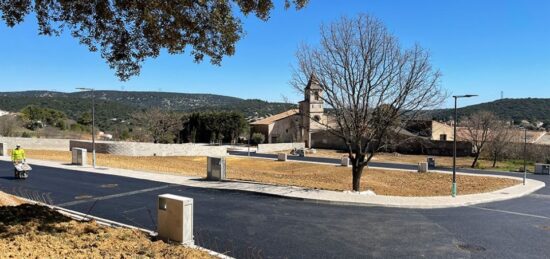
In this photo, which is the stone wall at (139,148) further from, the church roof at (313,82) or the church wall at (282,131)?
the church wall at (282,131)

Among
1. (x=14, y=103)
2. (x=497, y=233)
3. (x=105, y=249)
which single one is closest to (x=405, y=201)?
(x=497, y=233)

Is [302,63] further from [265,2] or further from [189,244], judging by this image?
[189,244]

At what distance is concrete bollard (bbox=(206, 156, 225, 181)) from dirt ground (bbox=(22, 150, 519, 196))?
12.9 feet

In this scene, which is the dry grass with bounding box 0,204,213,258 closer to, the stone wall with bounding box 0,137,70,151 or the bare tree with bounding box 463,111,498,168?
the stone wall with bounding box 0,137,70,151

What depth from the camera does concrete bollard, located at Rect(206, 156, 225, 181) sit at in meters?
20.8

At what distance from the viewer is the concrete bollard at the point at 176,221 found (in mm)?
8734

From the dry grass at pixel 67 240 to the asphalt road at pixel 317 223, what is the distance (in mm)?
1867

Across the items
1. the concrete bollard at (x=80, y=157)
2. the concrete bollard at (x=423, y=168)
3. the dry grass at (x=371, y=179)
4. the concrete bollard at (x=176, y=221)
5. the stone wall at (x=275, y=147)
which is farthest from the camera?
the stone wall at (x=275, y=147)

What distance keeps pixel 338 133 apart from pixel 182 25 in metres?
14.4

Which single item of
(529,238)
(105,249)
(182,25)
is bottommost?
(529,238)

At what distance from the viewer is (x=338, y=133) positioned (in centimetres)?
2247

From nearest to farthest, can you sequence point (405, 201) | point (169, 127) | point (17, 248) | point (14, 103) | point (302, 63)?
point (17, 248) → point (405, 201) → point (302, 63) → point (169, 127) → point (14, 103)

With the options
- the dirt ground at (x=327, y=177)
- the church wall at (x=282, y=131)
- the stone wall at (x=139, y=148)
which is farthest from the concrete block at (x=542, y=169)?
the church wall at (x=282, y=131)

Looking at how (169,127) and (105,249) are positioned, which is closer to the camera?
(105,249)
